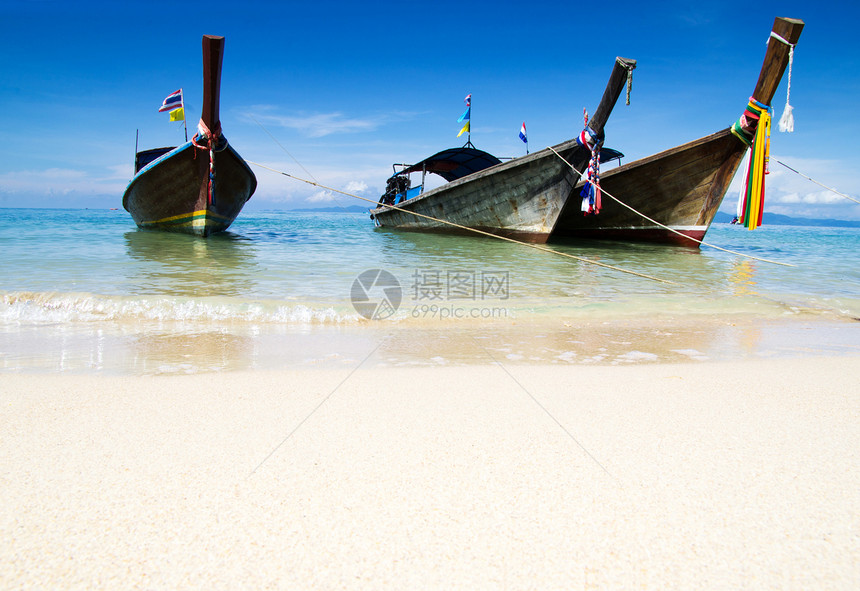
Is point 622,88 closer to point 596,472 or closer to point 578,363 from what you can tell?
point 578,363

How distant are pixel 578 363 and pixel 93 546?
287 centimetres

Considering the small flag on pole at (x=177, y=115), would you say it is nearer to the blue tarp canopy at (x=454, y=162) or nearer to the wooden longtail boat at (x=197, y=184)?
the wooden longtail boat at (x=197, y=184)

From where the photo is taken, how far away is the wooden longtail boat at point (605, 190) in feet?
40.6

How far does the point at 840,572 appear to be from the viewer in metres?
1.16

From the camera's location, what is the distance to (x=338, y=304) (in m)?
5.43

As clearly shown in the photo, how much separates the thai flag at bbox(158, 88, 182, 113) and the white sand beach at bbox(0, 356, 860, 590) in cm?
1195

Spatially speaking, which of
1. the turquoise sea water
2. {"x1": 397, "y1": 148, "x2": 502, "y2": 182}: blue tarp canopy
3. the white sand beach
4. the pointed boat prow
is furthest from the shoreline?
{"x1": 397, "y1": 148, "x2": 502, "y2": 182}: blue tarp canopy

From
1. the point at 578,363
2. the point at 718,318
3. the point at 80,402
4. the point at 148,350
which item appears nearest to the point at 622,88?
the point at 718,318

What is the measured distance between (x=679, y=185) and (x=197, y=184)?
13.2 metres

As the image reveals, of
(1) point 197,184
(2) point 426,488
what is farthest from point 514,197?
(2) point 426,488

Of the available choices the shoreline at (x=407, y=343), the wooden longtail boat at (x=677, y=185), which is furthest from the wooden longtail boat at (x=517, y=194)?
the shoreline at (x=407, y=343)

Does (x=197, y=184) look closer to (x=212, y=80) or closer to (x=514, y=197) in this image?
(x=212, y=80)

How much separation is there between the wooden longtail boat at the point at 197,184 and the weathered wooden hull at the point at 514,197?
15.4 feet

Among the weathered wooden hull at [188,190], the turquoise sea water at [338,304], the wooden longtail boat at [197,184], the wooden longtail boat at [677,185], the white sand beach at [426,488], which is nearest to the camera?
the white sand beach at [426,488]
